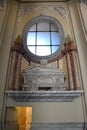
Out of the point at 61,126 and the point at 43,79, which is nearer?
the point at 61,126

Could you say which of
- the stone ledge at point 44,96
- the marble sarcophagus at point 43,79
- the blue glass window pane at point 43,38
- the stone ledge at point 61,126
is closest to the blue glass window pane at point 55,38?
the blue glass window pane at point 43,38

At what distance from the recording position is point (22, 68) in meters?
5.37

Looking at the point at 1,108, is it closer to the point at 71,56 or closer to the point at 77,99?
the point at 77,99

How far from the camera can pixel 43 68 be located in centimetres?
525

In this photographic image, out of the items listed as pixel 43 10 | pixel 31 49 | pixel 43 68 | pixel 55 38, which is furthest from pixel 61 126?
pixel 43 10

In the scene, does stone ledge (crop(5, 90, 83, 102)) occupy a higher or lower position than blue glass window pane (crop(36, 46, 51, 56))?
lower

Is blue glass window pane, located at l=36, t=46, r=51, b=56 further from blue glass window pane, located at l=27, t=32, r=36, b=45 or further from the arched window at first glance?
blue glass window pane, located at l=27, t=32, r=36, b=45

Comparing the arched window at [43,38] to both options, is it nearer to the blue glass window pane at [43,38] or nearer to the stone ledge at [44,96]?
the blue glass window pane at [43,38]

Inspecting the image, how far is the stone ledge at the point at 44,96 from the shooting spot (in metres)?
4.69

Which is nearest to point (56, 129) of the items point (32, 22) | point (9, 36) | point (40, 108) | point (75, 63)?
point (40, 108)

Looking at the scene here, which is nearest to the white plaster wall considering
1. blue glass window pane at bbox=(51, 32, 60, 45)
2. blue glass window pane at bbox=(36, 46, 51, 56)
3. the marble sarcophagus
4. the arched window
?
the arched window

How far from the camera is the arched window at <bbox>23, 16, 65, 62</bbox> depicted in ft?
18.6

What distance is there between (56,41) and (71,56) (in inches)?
36.9

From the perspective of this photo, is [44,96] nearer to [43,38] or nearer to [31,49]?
[31,49]
